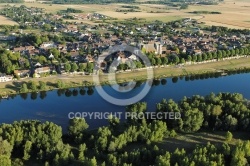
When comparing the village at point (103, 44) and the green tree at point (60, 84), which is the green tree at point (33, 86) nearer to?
the green tree at point (60, 84)

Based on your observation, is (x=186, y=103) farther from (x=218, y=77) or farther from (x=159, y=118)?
(x=218, y=77)

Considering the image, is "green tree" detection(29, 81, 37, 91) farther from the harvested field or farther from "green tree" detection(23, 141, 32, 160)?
the harvested field

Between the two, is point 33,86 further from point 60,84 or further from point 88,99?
point 88,99

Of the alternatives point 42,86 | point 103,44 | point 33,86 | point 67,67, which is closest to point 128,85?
point 67,67

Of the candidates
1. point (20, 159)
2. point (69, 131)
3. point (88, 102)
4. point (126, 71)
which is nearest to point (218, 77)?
point (126, 71)

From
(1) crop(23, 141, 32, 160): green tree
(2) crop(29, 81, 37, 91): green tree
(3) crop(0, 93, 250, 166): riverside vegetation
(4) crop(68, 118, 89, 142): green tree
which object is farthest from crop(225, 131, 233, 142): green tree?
(2) crop(29, 81, 37, 91): green tree
